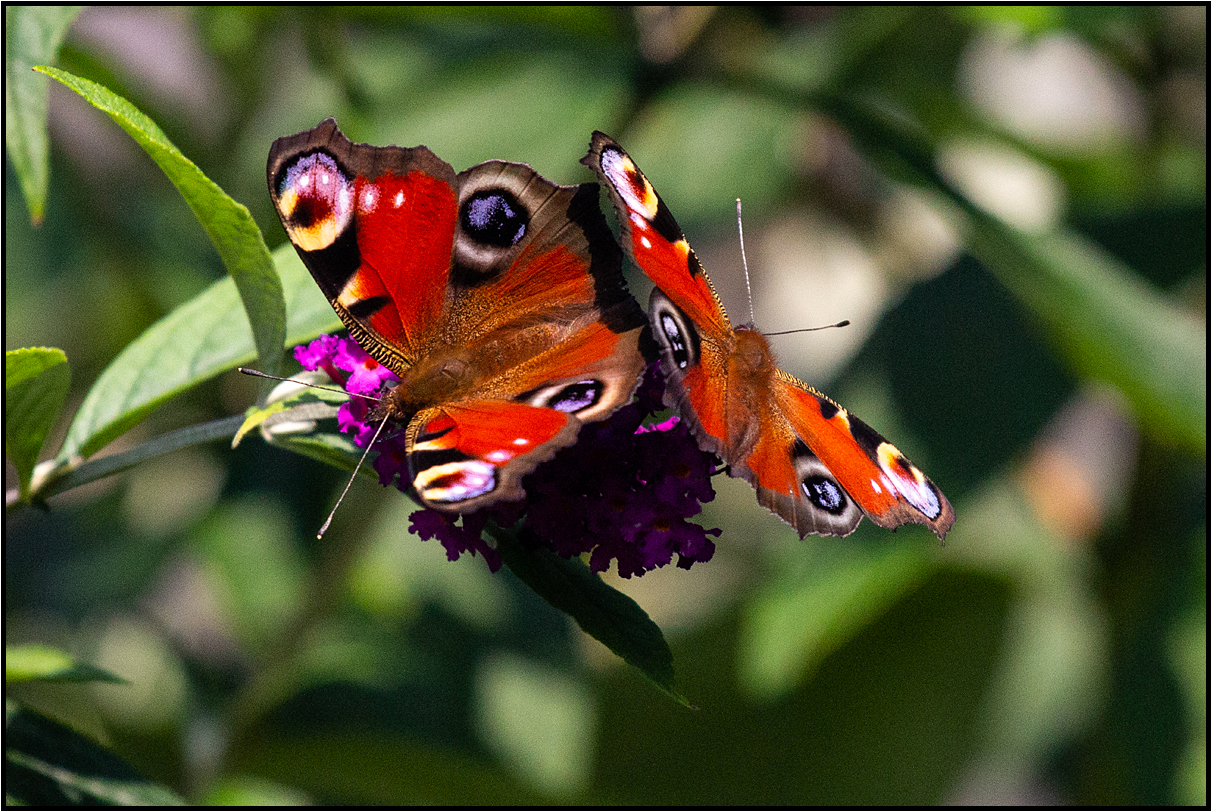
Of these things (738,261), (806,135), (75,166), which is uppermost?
(75,166)

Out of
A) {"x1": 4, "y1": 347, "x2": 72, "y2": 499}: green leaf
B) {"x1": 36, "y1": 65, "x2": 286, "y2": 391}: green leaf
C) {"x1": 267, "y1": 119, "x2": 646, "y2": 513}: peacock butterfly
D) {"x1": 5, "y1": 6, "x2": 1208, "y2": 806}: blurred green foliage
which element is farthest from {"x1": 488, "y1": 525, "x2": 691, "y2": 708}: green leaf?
{"x1": 5, "y1": 6, "x2": 1208, "y2": 806}: blurred green foliage

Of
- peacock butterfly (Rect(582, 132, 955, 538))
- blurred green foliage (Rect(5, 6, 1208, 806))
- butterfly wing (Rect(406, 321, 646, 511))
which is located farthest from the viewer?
blurred green foliage (Rect(5, 6, 1208, 806))

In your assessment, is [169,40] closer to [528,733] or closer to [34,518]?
[34,518]

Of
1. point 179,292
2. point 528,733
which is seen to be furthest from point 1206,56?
point 179,292

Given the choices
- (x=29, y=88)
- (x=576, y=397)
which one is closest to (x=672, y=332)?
(x=576, y=397)

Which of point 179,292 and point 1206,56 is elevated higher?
point 179,292

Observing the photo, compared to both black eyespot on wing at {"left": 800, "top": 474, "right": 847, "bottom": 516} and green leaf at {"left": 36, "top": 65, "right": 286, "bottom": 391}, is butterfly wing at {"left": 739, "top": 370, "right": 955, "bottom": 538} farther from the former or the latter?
green leaf at {"left": 36, "top": 65, "right": 286, "bottom": 391}
